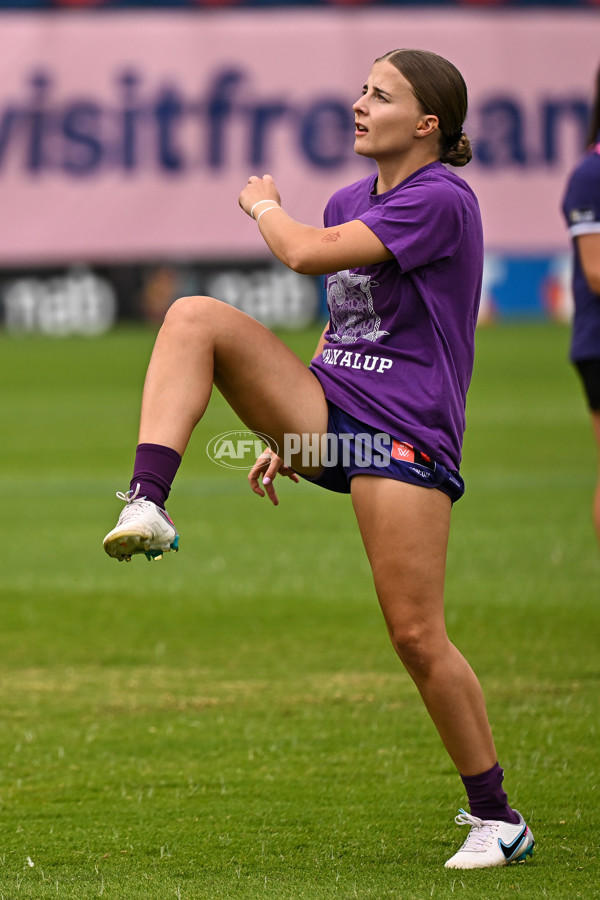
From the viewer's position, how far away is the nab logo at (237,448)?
390cm

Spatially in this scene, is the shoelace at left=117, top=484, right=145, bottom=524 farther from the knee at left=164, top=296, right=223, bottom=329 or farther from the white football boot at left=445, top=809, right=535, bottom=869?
the white football boot at left=445, top=809, right=535, bottom=869

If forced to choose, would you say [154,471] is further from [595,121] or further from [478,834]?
[595,121]

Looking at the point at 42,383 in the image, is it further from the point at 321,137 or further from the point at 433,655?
the point at 433,655

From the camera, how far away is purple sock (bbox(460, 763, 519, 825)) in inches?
137

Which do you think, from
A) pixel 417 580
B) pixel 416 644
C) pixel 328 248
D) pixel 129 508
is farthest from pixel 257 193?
pixel 416 644

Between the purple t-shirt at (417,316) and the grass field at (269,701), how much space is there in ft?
3.58

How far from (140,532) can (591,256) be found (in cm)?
275

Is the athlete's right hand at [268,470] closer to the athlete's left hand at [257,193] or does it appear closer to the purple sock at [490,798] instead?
the athlete's left hand at [257,193]

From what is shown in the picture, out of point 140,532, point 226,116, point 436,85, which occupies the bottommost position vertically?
point 226,116

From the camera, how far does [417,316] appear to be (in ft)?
11.3

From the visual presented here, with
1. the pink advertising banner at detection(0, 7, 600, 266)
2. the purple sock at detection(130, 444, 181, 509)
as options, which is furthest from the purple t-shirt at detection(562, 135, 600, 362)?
the pink advertising banner at detection(0, 7, 600, 266)

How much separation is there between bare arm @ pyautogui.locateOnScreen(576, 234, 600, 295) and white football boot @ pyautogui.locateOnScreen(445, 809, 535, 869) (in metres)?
2.40

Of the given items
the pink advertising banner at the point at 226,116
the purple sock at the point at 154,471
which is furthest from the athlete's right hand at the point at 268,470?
the pink advertising banner at the point at 226,116

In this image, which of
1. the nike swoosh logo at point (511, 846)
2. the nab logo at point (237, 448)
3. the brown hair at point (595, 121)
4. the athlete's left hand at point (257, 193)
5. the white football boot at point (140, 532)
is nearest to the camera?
the white football boot at point (140, 532)
